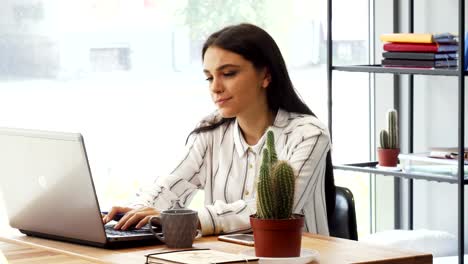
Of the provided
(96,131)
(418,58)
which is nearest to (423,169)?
(418,58)

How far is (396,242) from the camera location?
430 centimetres

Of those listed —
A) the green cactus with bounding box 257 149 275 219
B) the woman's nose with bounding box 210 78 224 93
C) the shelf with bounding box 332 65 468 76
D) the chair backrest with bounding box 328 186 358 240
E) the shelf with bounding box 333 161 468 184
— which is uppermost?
the shelf with bounding box 332 65 468 76

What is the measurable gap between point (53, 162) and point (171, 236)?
35 cm

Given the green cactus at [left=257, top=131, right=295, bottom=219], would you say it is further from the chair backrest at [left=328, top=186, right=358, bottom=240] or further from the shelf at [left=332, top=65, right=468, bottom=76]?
the shelf at [left=332, top=65, right=468, bottom=76]

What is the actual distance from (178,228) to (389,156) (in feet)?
6.06

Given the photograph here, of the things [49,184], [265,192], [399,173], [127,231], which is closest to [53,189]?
[49,184]

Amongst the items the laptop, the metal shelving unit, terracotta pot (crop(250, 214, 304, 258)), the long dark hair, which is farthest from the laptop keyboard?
the metal shelving unit

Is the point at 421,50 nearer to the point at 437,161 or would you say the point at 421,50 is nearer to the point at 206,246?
the point at 437,161

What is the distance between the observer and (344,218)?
3.10m

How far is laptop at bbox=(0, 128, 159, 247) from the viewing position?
2.48 meters

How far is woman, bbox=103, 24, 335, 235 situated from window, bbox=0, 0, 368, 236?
0.94 meters

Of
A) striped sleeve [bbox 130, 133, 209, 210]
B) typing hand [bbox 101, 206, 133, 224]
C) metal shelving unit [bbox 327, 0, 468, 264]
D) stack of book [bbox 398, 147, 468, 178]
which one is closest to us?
typing hand [bbox 101, 206, 133, 224]

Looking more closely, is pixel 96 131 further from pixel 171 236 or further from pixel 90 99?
pixel 171 236

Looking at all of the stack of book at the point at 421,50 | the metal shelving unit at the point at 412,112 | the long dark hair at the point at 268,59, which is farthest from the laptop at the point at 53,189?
the stack of book at the point at 421,50
